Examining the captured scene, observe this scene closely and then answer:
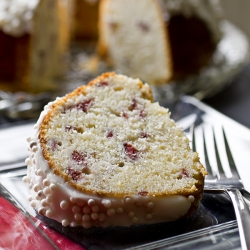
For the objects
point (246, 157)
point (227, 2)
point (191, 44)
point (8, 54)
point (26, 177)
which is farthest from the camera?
point (227, 2)

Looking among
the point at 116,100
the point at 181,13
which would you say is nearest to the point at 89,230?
the point at 116,100

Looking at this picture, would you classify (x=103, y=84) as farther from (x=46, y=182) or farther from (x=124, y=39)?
(x=124, y=39)

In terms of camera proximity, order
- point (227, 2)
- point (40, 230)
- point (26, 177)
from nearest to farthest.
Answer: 1. point (40, 230)
2. point (26, 177)
3. point (227, 2)

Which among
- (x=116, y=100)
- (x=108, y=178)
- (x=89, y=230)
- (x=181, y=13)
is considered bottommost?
(x=89, y=230)

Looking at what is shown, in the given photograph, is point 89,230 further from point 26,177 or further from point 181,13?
point 181,13

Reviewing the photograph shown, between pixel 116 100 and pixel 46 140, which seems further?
pixel 116 100

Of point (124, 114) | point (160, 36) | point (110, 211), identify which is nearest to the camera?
point (110, 211)

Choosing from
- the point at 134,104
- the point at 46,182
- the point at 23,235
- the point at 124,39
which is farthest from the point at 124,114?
the point at 124,39
